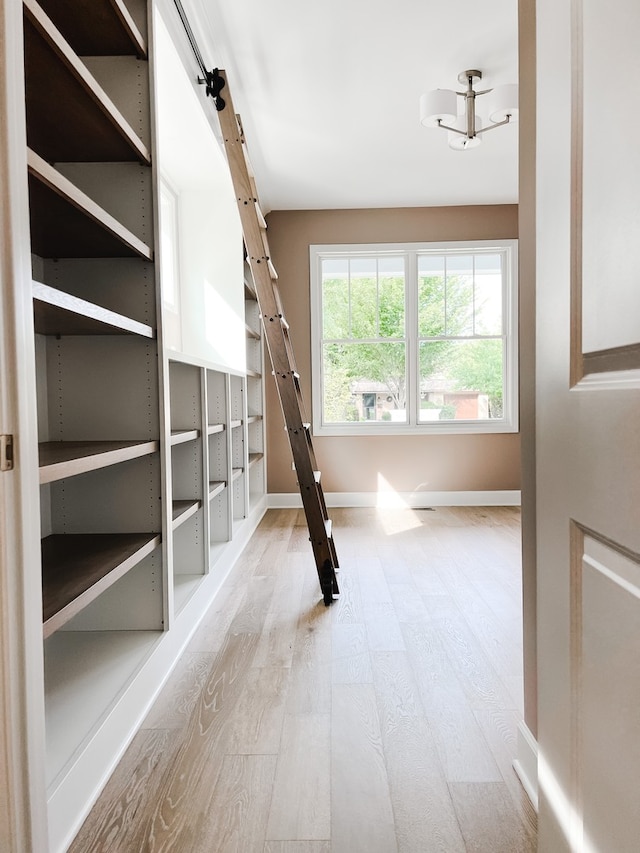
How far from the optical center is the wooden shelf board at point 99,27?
1.69 metres

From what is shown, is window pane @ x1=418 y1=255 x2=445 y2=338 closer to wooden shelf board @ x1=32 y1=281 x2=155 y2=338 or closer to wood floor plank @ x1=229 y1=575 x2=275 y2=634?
wood floor plank @ x1=229 y1=575 x2=275 y2=634

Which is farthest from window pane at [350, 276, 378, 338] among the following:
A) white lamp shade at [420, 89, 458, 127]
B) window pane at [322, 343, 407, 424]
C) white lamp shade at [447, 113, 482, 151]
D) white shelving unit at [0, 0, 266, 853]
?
white shelving unit at [0, 0, 266, 853]

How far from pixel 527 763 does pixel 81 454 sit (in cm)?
136

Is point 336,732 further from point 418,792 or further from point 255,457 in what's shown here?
point 255,457

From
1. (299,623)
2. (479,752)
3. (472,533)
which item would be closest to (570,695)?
(479,752)

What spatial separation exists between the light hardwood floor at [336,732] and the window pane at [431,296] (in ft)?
9.16

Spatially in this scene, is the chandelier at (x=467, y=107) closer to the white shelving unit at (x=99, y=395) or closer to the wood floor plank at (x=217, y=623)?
the white shelving unit at (x=99, y=395)

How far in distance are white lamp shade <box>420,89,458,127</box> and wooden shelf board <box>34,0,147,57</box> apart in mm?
1530

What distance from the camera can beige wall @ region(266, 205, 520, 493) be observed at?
17.0ft

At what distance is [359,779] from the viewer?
1.44 metres

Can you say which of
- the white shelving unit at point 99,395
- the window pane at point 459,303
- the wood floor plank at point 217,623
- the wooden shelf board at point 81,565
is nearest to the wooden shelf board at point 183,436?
the white shelving unit at point 99,395

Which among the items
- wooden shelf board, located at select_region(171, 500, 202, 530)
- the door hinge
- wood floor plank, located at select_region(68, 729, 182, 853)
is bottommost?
wood floor plank, located at select_region(68, 729, 182, 853)

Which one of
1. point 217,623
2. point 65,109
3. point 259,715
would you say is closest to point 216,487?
point 217,623

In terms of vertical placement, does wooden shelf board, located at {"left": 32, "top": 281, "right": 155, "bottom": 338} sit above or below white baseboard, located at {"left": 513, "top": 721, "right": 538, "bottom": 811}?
above
